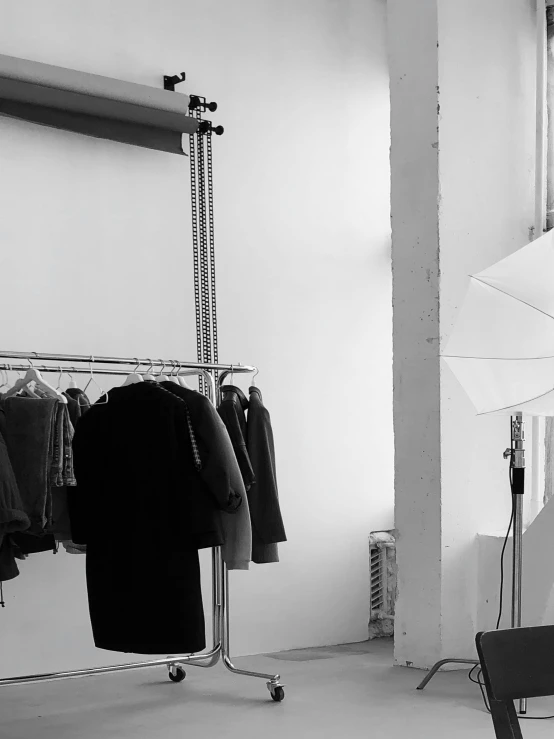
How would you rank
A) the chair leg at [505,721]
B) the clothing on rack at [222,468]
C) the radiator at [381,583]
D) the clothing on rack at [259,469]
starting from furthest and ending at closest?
the radiator at [381,583] → the clothing on rack at [259,469] → the clothing on rack at [222,468] → the chair leg at [505,721]

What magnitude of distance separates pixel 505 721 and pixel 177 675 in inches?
116

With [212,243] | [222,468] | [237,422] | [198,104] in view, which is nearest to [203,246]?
[212,243]

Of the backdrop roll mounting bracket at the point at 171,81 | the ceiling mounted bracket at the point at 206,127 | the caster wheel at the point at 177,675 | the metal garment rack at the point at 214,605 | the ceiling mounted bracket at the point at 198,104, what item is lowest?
the caster wheel at the point at 177,675

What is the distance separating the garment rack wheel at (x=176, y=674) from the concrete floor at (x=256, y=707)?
38 millimetres

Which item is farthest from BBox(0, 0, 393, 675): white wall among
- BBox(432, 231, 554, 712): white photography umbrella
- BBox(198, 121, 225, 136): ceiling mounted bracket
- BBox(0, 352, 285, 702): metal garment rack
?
BBox(432, 231, 554, 712): white photography umbrella

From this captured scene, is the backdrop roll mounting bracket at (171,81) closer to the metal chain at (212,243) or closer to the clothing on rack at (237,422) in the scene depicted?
the metal chain at (212,243)

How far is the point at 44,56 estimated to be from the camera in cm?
459

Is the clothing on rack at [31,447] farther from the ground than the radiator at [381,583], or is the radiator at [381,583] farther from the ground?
the clothing on rack at [31,447]

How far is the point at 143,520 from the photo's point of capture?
3.49 metres

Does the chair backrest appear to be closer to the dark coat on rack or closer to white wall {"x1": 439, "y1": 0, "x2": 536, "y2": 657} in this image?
the dark coat on rack

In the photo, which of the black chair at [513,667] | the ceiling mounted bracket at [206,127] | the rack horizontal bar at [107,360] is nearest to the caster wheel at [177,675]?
the rack horizontal bar at [107,360]

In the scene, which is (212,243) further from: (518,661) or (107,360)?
(518,661)

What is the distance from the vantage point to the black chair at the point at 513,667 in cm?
179

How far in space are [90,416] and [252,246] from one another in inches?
77.0
